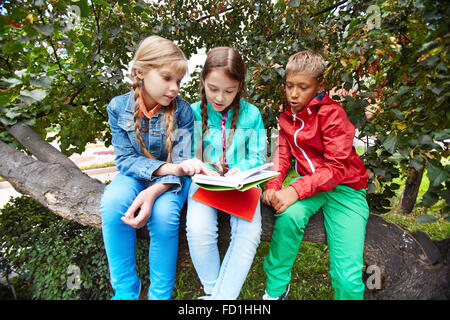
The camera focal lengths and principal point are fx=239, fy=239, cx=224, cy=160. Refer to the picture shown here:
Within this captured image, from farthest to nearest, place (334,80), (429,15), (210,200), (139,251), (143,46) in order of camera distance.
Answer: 1. (139,251)
2. (334,80)
3. (143,46)
4. (210,200)
5. (429,15)

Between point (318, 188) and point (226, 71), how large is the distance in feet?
3.05

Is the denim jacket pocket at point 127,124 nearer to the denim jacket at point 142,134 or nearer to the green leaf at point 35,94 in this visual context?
the denim jacket at point 142,134

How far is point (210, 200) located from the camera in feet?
4.44

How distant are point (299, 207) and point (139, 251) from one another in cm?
152

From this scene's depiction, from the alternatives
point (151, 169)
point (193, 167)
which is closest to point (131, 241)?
point (151, 169)

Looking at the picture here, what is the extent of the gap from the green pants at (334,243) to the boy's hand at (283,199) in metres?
0.03

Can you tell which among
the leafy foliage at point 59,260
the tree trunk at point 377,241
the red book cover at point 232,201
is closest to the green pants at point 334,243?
the tree trunk at point 377,241

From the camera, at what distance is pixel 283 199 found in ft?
4.76

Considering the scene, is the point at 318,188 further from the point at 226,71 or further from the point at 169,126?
the point at 169,126

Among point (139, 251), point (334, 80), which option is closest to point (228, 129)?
point (334, 80)

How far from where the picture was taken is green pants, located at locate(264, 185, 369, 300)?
1385 millimetres

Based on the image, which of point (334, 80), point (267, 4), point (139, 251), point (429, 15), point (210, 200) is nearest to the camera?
point (429, 15)

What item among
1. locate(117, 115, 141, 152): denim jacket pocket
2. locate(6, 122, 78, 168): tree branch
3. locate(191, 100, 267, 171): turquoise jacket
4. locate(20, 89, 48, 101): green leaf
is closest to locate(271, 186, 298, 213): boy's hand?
locate(191, 100, 267, 171): turquoise jacket

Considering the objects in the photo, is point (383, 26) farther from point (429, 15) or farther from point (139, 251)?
point (139, 251)
